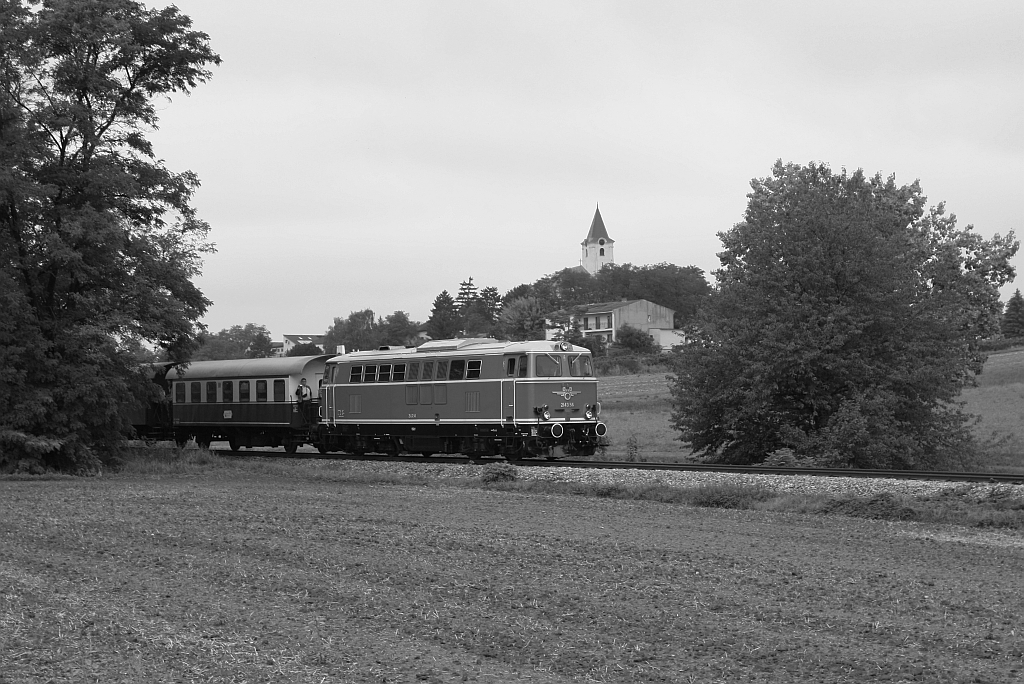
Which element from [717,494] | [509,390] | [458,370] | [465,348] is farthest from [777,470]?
[465,348]

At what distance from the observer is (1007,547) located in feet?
46.2

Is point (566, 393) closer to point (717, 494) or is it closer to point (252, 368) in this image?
point (717, 494)

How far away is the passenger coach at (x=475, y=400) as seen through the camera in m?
28.2

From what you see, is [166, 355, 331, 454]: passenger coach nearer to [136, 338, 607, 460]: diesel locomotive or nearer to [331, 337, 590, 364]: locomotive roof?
[136, 338, 607, 460]: diesel locomotive

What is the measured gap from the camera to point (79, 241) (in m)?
27.2

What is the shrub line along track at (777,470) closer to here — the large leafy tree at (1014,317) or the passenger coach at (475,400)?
the passenger coach at (475,400)

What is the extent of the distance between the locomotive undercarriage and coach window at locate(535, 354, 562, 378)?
1.38m

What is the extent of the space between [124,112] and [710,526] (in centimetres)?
2135

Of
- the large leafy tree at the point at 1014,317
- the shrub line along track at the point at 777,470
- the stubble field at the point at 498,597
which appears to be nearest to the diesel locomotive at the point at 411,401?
the shrub line along track at the point at 777,470

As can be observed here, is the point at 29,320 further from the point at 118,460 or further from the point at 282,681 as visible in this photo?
the point at 282,681

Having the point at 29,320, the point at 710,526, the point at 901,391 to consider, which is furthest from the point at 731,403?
the point at 29,320

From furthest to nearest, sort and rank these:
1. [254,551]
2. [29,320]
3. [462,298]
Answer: [462,298]
[29,320]
[254,551]

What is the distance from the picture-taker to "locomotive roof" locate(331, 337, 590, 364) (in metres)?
28.5

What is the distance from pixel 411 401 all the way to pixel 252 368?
7963 millimetres
